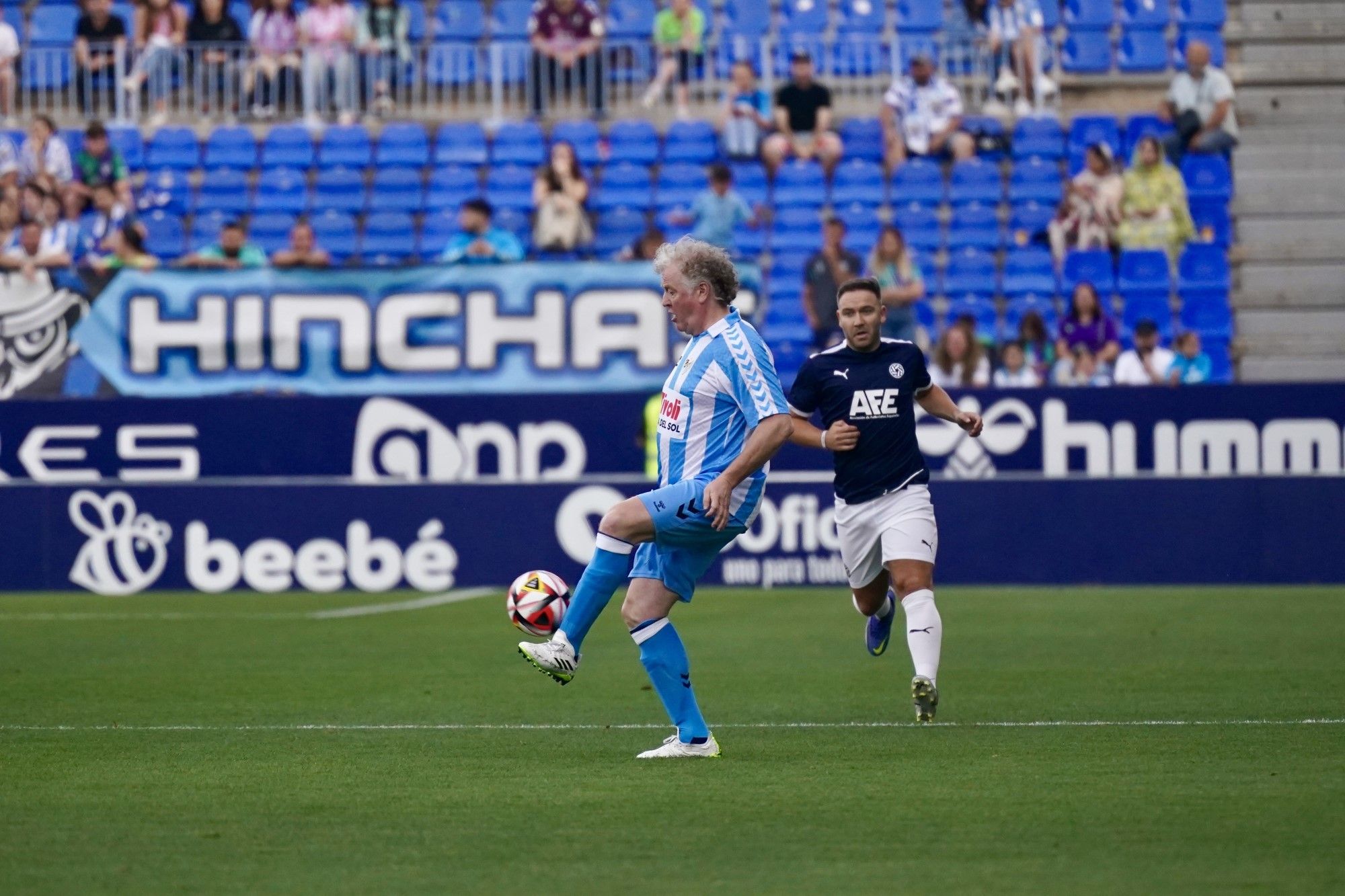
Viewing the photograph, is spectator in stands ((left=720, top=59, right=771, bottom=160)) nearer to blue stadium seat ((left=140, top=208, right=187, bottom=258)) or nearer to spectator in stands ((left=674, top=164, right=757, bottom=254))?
spectator in stands ((left=674, top=164, right=757, bottom=254))

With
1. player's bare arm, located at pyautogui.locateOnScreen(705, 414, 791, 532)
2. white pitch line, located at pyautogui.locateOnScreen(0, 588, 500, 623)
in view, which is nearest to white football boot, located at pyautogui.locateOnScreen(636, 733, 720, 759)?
player's bare arm, located at pyautogui.locateOnScreen(705, 414, 791, 532)

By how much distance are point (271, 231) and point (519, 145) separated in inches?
117

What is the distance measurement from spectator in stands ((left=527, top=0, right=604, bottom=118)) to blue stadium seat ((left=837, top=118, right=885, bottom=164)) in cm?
285

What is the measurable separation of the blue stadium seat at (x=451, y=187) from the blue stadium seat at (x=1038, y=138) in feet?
20.0

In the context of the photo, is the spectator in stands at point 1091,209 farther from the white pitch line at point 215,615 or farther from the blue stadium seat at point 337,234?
the white pitch line at point 215,615

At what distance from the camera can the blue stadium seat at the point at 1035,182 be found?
71.5 ft

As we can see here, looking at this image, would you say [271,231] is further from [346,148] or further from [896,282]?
[896,282]

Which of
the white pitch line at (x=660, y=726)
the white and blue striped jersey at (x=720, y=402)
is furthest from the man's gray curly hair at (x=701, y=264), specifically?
the white pitch line at (x=660, y=726)

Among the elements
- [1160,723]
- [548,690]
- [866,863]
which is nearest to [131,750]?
[548,690]

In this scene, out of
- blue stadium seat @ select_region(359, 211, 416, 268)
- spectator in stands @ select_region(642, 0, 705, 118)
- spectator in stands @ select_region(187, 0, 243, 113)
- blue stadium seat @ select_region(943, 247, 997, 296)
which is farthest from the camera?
spectator in stands @ select_region(187, 0, 243, 113)

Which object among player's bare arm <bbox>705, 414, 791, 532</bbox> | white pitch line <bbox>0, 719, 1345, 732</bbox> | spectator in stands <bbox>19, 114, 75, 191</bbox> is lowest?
white pitch line <bbox>0, 719, 1345, 732</bbox>

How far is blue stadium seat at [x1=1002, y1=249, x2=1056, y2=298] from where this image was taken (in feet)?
68.4

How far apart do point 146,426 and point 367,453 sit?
1979 millimetres

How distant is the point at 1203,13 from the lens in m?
23.6
